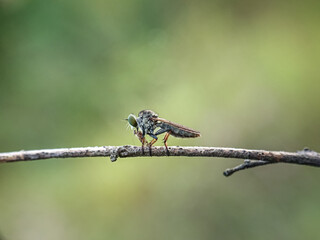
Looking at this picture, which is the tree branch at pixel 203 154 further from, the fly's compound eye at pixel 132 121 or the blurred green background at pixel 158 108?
the blurred green background at pixel 158 108

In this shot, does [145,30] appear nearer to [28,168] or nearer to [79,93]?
[79,93]

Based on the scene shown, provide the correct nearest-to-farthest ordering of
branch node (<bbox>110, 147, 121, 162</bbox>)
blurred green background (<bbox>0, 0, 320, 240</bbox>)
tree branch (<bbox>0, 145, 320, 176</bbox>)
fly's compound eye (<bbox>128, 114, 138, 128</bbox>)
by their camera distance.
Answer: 1. tree branch (<bbox>0, 145, 320, 176</bbox>)
2. branch node (<bbox>110, 147, 121, 162</bbox>)
3. fly's compound eye (<bbox>128, 114, 138, 128</bbox>)
4. blurred green background (<bbox>0, 0, 320, 240</bbox>)

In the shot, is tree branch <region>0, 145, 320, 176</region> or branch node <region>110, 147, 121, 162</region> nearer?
tree branch <region>0, 145, 320, 176</region>

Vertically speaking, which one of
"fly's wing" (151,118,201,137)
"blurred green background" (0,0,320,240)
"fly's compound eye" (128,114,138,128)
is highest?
"blurred green background" (0,0,320,240)

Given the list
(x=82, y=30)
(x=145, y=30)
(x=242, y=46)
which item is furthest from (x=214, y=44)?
(x=82, y=30)

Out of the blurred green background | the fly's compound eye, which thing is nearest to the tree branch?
the fly's compound eye

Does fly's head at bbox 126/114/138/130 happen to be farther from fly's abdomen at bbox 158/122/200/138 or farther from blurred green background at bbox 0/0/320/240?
blurred green background at bbox 0/0/320/240

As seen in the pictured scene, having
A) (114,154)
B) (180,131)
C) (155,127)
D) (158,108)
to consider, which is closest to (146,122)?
(155,127)

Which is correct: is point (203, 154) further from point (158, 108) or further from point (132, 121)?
point (158, 108)

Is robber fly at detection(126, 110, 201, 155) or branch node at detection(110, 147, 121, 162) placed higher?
robber fly at detection(126, 110, 201, 155)
